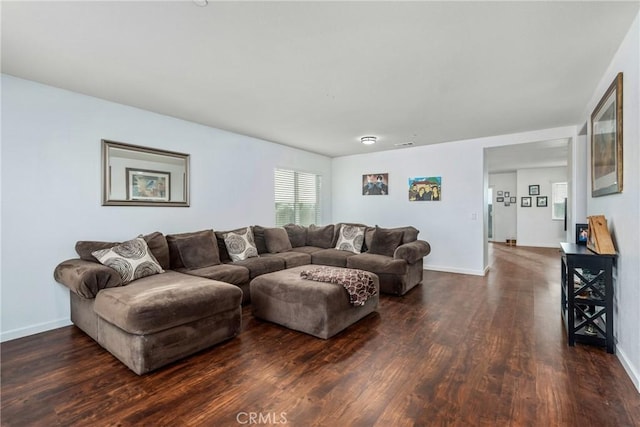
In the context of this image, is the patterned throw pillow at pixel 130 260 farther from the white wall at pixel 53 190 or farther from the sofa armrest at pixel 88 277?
the white wall at pixel 53 190

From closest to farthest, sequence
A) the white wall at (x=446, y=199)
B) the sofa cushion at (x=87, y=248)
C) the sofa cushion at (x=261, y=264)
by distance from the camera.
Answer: the sofa cushion at (x=87, y=248) → the sofa cushion at (x=261, y=264) → the white wall at (x=446, y=199)

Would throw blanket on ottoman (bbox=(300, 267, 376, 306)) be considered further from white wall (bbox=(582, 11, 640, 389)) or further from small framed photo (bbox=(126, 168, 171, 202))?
small framed photo (bbox=(126, 168, 171, 202))

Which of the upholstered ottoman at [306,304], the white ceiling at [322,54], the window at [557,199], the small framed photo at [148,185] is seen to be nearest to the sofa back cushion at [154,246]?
the small framed photo at [148,185]

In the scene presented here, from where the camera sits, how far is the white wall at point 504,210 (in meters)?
9.36

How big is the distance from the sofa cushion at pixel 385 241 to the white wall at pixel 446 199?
1390 millimetres

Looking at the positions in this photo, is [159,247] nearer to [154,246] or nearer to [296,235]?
[154,246]

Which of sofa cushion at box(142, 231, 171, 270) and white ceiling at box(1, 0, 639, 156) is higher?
white ceiling at box(1, 0, 639, 156)

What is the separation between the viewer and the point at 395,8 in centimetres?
180

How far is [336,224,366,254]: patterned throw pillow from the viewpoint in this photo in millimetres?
5008

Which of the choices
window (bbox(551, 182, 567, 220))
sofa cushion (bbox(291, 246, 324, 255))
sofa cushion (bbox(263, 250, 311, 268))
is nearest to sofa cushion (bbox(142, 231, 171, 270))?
sofa cushion (bbox(263, 250, 311, 268))

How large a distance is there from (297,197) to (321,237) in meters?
1.17

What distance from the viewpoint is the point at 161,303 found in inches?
86.7

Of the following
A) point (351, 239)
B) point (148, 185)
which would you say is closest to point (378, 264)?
point (351, 239)

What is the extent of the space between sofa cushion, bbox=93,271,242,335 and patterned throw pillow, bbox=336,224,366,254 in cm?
263
